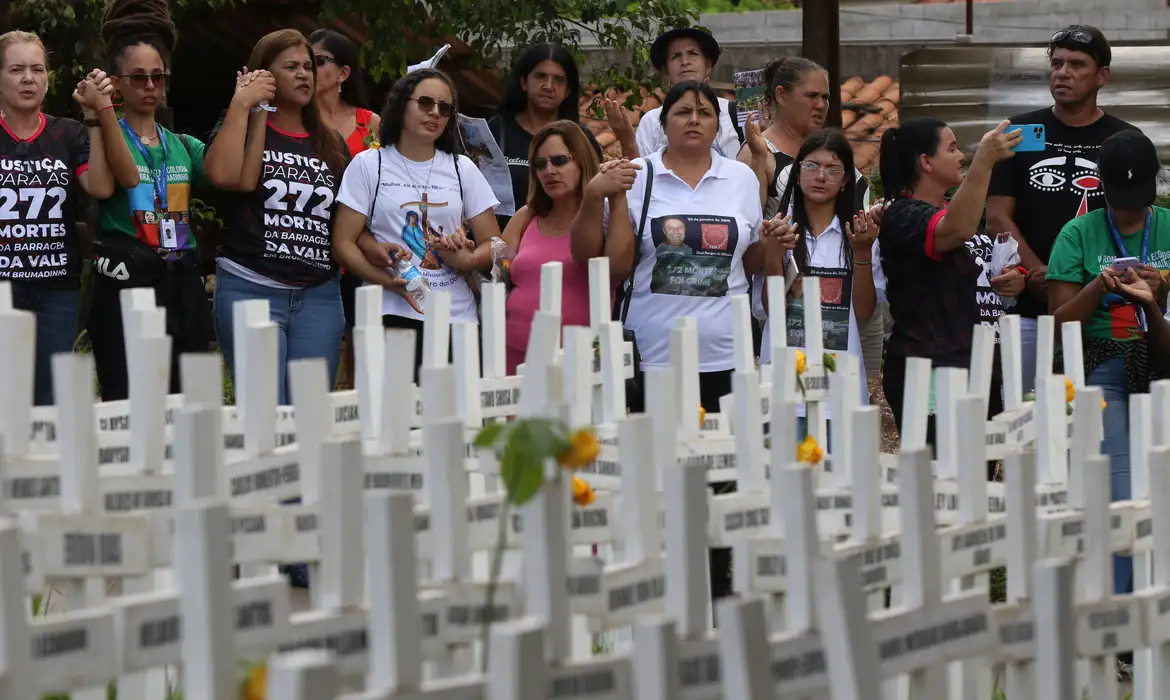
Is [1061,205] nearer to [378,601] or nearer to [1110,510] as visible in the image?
[1110,510]

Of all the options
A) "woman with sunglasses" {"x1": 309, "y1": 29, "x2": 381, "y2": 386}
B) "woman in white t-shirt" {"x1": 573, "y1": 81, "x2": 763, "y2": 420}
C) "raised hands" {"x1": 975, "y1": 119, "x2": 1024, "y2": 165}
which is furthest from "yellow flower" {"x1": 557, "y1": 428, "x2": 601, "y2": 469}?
"woman with sunglasses" {"x1": 309, "y1": 29, "x2": 381, "y2": 386}

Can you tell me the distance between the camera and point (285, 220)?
18.1 ft

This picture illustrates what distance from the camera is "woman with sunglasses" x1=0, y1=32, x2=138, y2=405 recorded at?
525 cm

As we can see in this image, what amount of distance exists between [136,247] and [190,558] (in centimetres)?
367

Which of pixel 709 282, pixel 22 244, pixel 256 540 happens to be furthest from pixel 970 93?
pixel 256 540

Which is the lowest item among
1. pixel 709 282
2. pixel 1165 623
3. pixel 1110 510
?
pixel 1165 623

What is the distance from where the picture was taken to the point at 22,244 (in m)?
5.27

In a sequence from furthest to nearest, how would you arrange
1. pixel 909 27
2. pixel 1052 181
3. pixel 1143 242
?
pixel 909 27 → pixel 1052 181 → pixel 1143 242

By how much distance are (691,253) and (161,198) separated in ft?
5.70

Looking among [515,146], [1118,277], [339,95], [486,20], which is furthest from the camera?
[486,20]

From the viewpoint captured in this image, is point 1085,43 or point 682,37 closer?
point 1085,43

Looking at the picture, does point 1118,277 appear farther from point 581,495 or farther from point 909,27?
point 909,27

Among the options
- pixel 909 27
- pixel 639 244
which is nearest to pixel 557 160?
pixel 639 244

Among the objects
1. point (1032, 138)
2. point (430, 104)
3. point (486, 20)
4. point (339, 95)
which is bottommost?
point (1032, 138)
